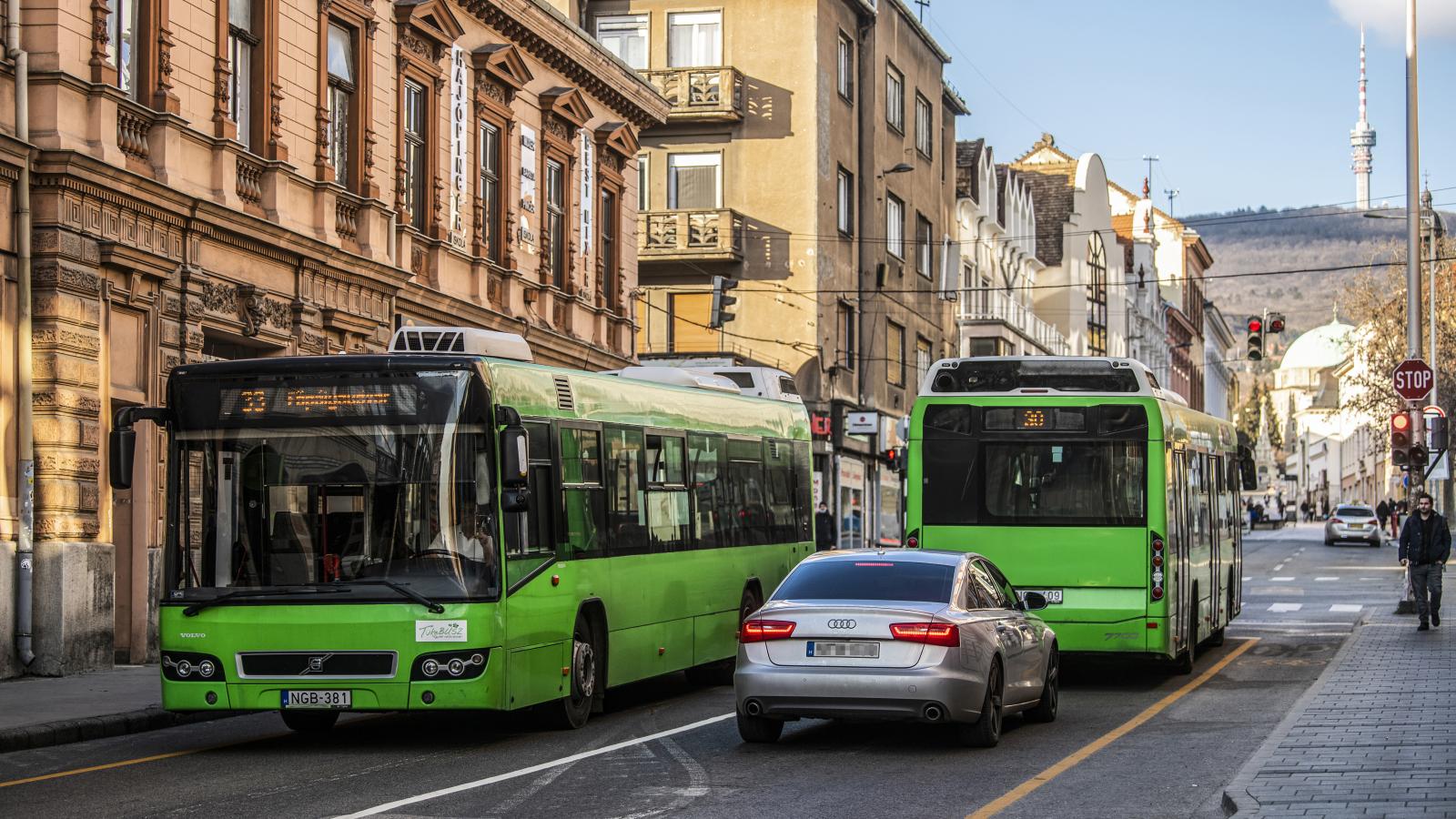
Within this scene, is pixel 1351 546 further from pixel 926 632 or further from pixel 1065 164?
pixel 926 632

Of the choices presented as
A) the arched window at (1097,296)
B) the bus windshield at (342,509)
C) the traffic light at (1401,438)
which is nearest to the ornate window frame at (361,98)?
the bus windshield at (342,509)

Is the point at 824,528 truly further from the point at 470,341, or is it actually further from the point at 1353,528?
the point at 1353,528

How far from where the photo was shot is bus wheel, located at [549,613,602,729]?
50.9 feet

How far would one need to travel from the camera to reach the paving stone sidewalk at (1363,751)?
10.4 metres

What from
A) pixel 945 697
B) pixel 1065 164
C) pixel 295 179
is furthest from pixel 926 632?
pixel 1065 164

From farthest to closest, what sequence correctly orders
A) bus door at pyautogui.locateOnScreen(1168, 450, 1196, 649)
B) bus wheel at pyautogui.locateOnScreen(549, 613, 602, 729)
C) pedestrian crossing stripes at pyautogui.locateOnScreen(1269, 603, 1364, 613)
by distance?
1. pedestrian crossing stripes at pyautogui.locateOnScreen(1269, 603, 1364, 613)
2. bus door at pyautogui.locateOnScreen(1168, 450, 1196, 649)
3. bus wheel at pyautogui.locateOnScreen(549, 613, 602, 729)

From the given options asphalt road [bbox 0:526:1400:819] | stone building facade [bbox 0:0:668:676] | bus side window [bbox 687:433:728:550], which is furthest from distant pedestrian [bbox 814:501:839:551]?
asphalt road [bbox 0:526:1400:819]

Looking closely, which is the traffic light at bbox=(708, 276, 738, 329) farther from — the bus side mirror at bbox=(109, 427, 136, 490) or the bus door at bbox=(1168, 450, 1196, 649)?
the bus side mirror at bbox=(109, 427, 136, 490)

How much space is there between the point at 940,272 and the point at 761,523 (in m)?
43.0

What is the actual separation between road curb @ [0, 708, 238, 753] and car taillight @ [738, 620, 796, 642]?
15.5 ft

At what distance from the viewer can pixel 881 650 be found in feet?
44.3

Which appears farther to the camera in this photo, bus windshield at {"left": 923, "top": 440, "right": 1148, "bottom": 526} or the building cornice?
the building cornice

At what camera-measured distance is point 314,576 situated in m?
14.0

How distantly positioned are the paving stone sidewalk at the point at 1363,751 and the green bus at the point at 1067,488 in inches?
74.8
